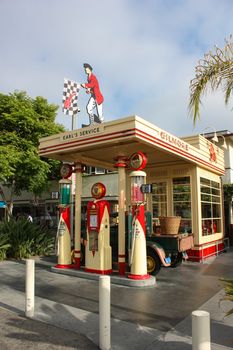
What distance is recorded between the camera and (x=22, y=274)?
8.94 metres

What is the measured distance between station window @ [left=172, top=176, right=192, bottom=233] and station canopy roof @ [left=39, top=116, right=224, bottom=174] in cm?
69

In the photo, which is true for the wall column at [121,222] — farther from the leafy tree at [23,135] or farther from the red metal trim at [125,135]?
the leafy tree at [23,135]

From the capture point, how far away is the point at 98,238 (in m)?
8.46

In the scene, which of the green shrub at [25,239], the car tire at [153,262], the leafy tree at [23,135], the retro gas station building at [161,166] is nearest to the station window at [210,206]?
the retro gas station building at [161,166]

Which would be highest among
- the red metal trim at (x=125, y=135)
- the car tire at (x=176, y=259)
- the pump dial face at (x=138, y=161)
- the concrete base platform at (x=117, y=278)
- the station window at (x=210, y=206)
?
the red metal trim at (x=125, y=135)

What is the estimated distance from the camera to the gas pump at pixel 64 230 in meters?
9.36

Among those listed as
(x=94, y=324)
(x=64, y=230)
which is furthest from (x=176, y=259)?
(x=94, y=324)

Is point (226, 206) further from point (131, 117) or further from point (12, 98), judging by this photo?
point (12, 98)

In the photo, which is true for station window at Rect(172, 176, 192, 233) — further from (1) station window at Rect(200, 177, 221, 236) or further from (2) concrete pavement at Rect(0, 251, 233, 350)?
(2) concrete pavement at Rect(0, 251, 233, 350)

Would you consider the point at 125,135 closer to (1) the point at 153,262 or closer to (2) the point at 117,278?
(2) the point at 117,278

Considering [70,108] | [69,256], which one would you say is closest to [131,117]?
[69,256]

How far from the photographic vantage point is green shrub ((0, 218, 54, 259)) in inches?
455

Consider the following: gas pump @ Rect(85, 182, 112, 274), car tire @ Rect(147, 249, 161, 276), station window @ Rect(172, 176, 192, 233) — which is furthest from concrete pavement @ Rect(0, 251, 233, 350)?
station window @ Rect(172, 176, 192, 233)

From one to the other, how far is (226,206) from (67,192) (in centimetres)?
956
